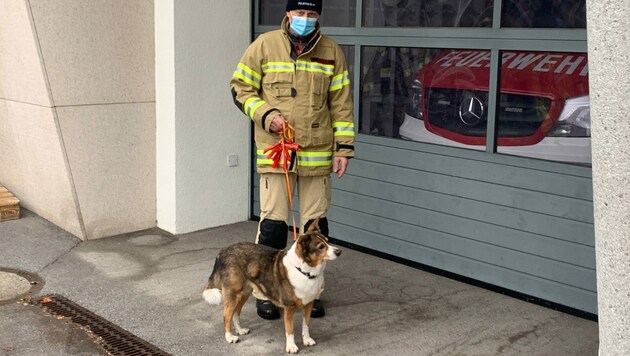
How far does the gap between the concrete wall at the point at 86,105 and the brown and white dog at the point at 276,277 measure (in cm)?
260

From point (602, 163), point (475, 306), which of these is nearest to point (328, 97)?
point (475, 306)

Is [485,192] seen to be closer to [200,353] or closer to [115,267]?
[200,353]

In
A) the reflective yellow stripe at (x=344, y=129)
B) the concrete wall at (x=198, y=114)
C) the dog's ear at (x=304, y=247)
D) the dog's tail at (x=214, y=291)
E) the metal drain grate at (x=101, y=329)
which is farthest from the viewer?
the concrete wall at (x=198, y=114)

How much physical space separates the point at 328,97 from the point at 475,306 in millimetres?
1780

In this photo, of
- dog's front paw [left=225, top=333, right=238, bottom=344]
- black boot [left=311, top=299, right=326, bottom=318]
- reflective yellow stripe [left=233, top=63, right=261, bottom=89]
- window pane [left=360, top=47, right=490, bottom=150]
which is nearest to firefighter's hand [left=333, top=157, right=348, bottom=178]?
reflective yellow stripe [left=233, top=63, right=261, bottom=89]

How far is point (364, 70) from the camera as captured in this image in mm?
6695

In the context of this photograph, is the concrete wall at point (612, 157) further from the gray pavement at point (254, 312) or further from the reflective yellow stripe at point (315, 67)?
the reflective yellow stripe at point (315, 67)

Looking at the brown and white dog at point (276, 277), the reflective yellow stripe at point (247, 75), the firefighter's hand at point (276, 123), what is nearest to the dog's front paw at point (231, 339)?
the brown and white dog at point (276, 277)

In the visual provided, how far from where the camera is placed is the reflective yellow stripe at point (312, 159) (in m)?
5.28

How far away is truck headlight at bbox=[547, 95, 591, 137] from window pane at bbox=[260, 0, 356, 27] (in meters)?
2.07

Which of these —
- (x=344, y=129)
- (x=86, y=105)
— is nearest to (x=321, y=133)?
(x=344, y=129)

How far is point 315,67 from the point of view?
525cm

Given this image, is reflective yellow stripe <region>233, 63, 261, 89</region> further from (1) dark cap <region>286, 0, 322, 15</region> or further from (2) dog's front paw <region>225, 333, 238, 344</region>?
(2) dog's front paw <region>225, 333, 238, 344</region>

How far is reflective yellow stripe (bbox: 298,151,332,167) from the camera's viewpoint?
17.3 feet
